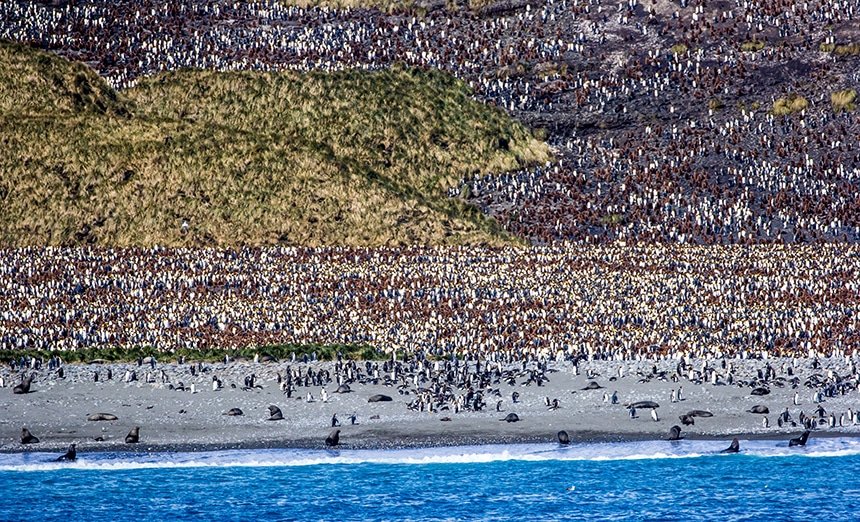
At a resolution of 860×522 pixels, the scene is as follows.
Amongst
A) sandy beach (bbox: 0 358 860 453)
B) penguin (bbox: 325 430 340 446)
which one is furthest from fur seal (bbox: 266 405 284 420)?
penguin (bbox: 325 430 340 446)

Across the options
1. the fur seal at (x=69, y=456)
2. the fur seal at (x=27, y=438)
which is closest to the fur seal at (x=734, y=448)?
the fur seal at (x=69, y=456)

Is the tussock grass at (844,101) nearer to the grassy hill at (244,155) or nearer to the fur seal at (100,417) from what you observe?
the grassy hill at (244,155)

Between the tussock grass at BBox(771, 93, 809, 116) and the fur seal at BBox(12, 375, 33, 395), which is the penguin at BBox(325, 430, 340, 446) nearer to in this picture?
the fur seal at BBox(12, 375, 33, 395)

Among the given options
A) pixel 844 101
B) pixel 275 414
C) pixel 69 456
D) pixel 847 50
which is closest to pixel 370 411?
pixel 275 414

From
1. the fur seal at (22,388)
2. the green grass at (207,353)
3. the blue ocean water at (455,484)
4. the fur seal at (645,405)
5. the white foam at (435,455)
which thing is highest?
the green grass at (207,353)

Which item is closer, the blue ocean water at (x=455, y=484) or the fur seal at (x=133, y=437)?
the blue ocean water at (x=455, y=484)

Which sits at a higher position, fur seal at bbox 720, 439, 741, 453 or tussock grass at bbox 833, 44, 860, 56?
tussock grass at bbox 833, 44, 860, 56
